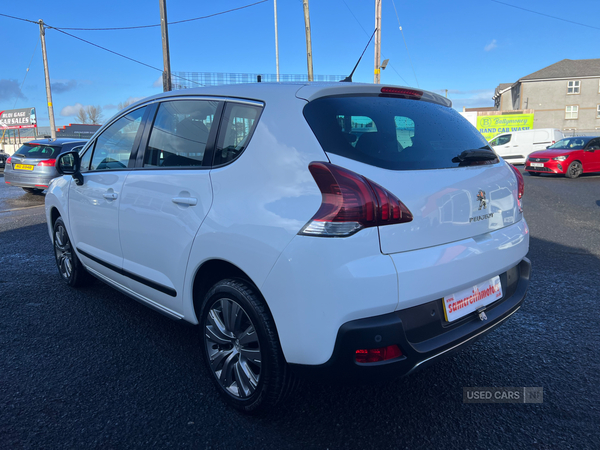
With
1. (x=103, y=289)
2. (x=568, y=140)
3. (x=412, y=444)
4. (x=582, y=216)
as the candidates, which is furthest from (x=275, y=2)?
(x=412, y=444)

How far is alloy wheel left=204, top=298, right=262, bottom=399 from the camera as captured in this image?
2223 mm

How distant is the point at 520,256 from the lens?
8.28 ft

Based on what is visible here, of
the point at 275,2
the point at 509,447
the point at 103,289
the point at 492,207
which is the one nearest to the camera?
the point at 509,447

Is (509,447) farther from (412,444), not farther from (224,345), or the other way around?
(224,345)

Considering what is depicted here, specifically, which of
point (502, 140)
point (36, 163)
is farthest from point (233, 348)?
point (502, 140)

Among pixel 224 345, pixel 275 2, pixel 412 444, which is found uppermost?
pixel 275 2

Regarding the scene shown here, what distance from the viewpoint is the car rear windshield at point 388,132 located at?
203 centimetres

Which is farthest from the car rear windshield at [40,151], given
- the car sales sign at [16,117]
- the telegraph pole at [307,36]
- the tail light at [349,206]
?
the car sales sign at [16,117]

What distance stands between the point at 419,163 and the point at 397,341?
83 centimetres

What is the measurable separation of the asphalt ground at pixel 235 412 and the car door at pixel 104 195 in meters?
0.53

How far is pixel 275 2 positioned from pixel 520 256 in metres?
39.5

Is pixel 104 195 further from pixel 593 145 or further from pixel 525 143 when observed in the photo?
pixel 525 143

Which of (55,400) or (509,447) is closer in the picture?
(509,447)

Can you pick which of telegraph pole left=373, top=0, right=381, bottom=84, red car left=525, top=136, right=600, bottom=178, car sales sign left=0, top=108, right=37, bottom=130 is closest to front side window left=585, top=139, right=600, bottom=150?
red car left=525, top=136, right=600, bottom=178
